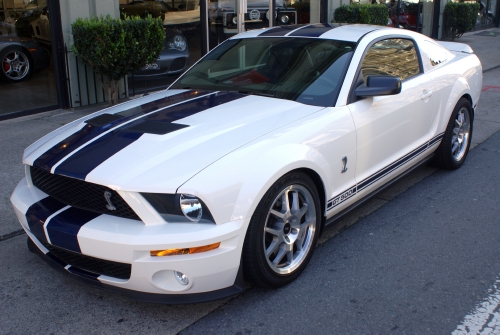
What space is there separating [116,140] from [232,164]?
822 mm

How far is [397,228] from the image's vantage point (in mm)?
4504

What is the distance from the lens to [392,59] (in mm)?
4820

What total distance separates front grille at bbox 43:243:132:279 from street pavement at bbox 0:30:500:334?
1.06 feet

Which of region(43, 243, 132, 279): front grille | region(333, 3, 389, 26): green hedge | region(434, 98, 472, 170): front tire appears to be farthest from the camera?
region(333, 3, 389, 26): green hedge

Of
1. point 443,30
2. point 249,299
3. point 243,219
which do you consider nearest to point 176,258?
point 243,219

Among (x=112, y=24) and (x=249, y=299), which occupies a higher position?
(x=112, y=24)

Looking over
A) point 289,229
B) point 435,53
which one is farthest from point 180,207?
point 435,53

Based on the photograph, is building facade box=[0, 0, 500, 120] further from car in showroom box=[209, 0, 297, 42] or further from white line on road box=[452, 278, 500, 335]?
white line on road box=[452, 278, 500, 335]

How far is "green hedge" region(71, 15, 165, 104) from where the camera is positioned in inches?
293

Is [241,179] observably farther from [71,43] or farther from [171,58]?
[171,58]

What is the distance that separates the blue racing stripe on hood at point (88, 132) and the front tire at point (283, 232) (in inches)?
48.0

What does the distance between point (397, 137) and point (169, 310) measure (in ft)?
7.68

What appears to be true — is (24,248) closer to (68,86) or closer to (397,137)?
(397,137)

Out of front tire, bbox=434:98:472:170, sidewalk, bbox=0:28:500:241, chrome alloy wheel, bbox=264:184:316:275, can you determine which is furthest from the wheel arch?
front tire, bbox=434:98:472:170
